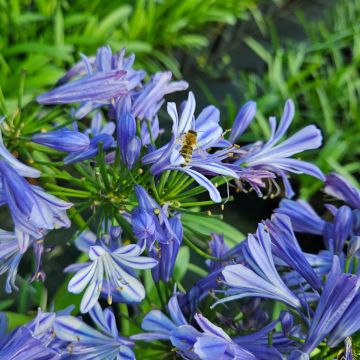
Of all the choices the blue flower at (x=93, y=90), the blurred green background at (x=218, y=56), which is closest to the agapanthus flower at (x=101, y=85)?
the blue flower at (x=93, y=90)

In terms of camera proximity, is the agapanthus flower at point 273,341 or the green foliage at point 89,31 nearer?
the agapanthus flower at point 273,341

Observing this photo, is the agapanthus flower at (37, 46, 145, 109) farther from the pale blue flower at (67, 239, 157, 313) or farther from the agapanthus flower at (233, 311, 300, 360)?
the agapanthus flower at (233, 311, 300, 360)

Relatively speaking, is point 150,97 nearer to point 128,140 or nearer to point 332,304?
point 128,140

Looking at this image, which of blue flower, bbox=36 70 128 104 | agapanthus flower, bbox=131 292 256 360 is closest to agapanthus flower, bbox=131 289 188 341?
agapanthus flower, bbox=131 292 256 360

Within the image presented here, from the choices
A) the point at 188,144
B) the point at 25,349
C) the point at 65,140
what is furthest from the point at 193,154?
the point at 25,349

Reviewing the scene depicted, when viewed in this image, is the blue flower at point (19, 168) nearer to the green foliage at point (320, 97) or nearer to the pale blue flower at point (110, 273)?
the pale blue flower at point (110, 273)

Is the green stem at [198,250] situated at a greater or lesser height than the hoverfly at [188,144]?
lesser

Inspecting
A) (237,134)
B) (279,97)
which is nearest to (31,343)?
(237,134)
